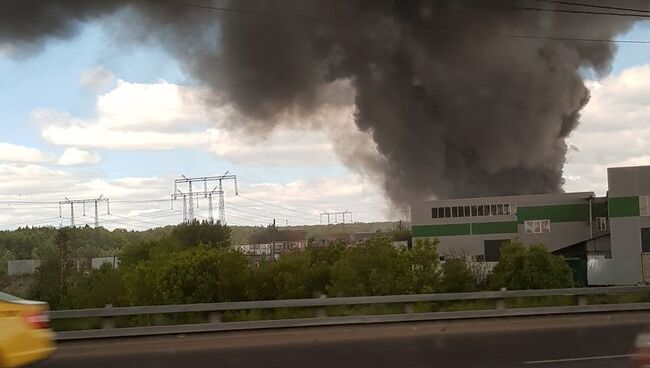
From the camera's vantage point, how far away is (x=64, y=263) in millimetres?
46531

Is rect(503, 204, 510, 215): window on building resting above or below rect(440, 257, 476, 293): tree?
above

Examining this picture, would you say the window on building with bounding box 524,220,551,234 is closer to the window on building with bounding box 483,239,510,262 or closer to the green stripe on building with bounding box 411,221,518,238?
the green stripe on building with bounding box 411,221,518,238

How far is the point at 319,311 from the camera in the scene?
44.6ft

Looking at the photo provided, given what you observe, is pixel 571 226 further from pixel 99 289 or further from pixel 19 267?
pixel 19 267

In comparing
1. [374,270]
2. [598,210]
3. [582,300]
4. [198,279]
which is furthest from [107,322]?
[598,210]

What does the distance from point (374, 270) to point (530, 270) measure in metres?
13.2

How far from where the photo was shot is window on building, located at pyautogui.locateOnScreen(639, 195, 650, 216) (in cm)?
5009

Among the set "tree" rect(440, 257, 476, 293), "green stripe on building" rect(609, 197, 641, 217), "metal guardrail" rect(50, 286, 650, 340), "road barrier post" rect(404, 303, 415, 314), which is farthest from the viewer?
"green stripe on building" rect(609, 197, 641, 217)

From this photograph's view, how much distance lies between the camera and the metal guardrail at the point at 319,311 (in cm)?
1219

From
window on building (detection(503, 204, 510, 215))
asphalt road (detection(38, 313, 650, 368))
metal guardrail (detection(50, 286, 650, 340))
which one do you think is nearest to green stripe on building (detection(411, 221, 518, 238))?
window on building (detection(503, 204, 510, 215))

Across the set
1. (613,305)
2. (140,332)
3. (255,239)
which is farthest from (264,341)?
(255,239)

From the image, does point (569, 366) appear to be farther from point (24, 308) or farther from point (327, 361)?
point (24, 308)

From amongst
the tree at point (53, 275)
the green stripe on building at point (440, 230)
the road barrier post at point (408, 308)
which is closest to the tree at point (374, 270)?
the road barrier post at point (408, 308)

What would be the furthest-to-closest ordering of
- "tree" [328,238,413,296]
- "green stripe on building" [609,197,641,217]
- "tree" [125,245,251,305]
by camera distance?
1. "green stripe on building" [609,197,641,217]
2. "tree" [125,245,251,305]
3. "tree" [328,238,413,296]
